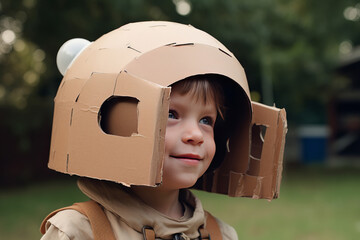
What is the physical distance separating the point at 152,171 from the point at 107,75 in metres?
0.33

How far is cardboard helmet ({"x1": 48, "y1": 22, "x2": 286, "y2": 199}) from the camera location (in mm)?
1417

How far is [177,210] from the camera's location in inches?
72.6

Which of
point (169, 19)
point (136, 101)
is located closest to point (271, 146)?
point (136, 101)

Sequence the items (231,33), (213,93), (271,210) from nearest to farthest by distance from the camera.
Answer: (213,93), (271,210), (231,33)

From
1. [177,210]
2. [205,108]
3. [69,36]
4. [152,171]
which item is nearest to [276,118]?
[205,108]

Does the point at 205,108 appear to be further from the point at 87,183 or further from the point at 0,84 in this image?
the point at 0,84

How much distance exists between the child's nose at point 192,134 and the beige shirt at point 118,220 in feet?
0.89

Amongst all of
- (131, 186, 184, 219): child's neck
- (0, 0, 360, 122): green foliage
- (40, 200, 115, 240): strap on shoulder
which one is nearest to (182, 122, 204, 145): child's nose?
(131, 186, 184, 219): child's neck

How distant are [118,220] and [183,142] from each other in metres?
0.33

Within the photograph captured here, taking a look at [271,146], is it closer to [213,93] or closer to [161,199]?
[213,93]

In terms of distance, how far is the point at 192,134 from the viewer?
5.11ft

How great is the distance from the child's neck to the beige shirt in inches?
2.4

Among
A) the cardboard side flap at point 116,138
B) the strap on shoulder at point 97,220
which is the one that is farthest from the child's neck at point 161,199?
the cardboard side flap at point 116,138

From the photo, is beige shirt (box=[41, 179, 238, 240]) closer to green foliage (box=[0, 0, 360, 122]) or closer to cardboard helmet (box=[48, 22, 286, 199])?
cardboard helmet (box=[48, 22, 286, 199])
